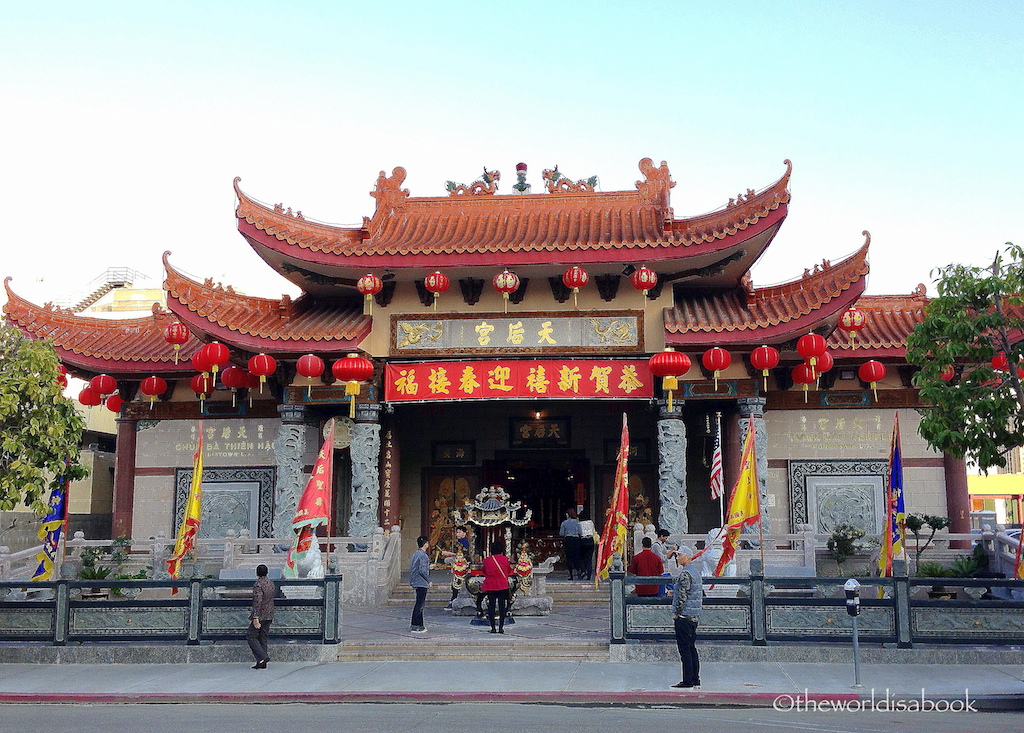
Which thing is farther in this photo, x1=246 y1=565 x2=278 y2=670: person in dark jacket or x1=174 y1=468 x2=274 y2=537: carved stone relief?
x1=174 y1=468 x2=274 y2=537: carved stone relief

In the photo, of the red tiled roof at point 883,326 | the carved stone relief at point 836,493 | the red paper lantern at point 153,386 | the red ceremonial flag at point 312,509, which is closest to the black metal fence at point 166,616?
the red ceremonial flag at point 312,509

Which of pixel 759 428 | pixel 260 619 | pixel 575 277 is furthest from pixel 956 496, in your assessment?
pixel 260 619

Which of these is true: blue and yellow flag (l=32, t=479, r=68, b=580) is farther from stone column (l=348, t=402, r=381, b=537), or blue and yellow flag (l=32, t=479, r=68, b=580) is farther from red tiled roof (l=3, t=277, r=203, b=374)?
stone column (l=348, t=402, r=381, b=537)

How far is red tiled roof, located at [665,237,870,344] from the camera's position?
1630cm

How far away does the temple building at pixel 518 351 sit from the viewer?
56.2 feet

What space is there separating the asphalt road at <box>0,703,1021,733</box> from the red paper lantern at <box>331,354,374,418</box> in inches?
310

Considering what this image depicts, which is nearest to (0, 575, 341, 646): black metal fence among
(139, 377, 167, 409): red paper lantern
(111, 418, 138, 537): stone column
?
(111, 418, 138, 537): stone column

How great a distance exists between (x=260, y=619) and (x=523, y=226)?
10389 mm

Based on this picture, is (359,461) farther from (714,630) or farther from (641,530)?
(714,630)

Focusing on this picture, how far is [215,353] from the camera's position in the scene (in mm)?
17156

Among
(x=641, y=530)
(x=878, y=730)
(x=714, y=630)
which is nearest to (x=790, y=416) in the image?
(x=641, y=530)

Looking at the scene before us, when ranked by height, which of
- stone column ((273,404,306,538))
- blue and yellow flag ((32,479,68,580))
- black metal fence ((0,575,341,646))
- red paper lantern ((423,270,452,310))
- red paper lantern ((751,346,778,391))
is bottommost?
black metal fence ((0,575,341,646))

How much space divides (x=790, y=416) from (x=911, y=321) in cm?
311

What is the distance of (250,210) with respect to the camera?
17.7 metres
